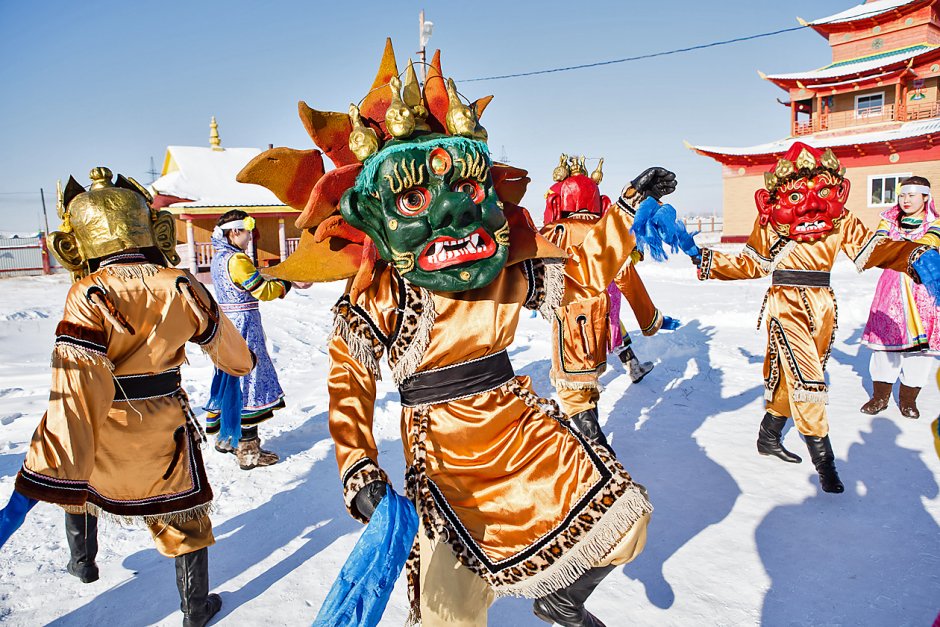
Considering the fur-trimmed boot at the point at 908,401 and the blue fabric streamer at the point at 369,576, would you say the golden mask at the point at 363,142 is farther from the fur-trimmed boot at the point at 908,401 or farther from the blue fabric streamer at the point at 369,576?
the fur-trimmed boot at the point at 908,401

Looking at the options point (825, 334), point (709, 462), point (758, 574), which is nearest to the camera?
point (758, 574)

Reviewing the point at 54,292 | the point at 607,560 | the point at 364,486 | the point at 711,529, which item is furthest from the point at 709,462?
the point at 54,292

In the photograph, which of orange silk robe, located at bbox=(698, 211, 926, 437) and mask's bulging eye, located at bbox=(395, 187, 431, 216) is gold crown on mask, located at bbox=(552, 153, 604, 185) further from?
mask's bulging eye, located at bbox=(395, 187, 431, 216)

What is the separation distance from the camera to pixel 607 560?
190cm

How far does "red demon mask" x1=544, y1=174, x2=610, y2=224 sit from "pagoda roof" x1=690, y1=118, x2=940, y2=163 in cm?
1873

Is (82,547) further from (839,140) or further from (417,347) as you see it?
(839,140)

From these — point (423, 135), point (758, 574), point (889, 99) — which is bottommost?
point (758, 574)

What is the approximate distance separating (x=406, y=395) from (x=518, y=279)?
23.6 inches

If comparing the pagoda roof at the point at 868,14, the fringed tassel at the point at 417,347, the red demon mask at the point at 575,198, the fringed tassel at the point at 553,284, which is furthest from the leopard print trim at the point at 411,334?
the pagoda roof at the point at 868,14

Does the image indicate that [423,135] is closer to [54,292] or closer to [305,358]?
[305,358]

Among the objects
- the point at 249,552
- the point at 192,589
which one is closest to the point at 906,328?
the point at 249,552

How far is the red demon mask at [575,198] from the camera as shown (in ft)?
16.7

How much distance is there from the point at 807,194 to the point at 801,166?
20cm

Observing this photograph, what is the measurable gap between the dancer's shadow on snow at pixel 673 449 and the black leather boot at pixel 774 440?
0.40 meters
